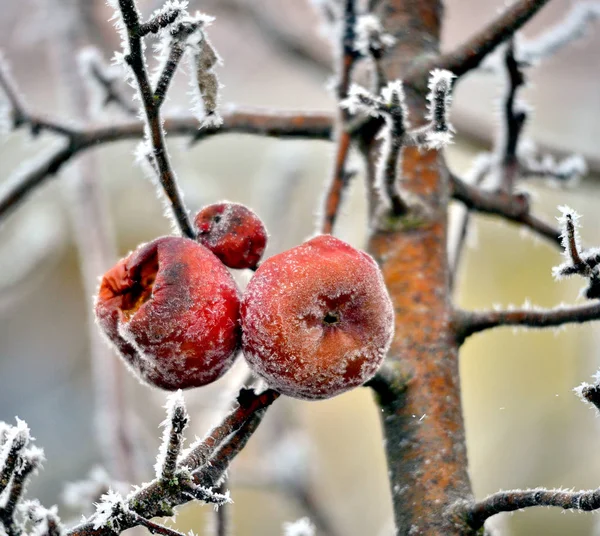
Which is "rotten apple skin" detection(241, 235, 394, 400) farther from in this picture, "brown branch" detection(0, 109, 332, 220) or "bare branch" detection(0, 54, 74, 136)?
"bare branch" detection(0, 54, 74, 136)

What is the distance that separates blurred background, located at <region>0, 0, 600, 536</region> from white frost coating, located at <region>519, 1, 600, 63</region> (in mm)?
539

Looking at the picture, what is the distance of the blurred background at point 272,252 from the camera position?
2154 millimetres

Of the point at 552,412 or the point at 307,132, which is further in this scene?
the point at 552,412

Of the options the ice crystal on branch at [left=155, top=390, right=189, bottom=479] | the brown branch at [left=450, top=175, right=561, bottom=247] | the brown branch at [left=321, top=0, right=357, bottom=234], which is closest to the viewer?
the ice crystal on branch at [left=155, top=390, right=189, bottom=479]

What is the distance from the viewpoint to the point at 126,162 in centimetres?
454

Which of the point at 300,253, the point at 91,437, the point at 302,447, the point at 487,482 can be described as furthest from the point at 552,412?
the point at 300,253

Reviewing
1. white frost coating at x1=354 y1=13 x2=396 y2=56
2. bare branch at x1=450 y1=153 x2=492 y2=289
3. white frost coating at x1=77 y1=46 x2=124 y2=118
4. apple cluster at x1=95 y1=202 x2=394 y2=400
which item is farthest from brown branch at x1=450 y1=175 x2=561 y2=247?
white frost coating at x1=77 y1=46 x2=124 y2=118

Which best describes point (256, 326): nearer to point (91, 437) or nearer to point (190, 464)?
point (190, 464)

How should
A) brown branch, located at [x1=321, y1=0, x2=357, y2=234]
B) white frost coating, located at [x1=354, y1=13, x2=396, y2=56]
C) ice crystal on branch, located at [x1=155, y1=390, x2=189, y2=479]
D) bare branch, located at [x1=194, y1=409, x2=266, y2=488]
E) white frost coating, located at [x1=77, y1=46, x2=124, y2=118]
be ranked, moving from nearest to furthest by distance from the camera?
ice crystal on branch, located at [x1=155, y1=390, x2=189, y2=479]
bare branch, located at [x1=194, y1=409, x2=266, y2=488]
white frost coating, located at [x1=354, y1=13, x2=396, y2=56]
brown branch, located at [x1=321, y1=0, x2=357, y2=234]
white frost coating, located at [x1=77, y1=46, x2=124, y2=118]

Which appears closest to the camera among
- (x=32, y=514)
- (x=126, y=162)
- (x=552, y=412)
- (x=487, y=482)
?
(x=32, y=514)

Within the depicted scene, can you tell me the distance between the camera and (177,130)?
116cm

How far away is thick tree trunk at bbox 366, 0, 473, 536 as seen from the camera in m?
0.78

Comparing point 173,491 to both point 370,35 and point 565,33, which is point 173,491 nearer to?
point 370,35

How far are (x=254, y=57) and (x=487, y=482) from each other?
299 cm
